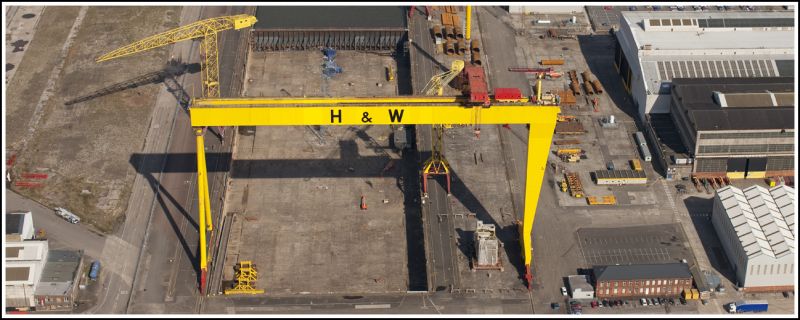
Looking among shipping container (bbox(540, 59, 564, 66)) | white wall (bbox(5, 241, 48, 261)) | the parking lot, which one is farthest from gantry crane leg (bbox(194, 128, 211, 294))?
shipping container (bbox(540, 59, 564, 66))

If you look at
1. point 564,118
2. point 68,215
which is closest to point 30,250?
point 68,215

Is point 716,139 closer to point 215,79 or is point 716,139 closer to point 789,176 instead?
point 789,176

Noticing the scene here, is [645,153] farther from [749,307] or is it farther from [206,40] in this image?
[206,40]

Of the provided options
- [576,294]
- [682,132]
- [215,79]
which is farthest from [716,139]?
[215,79]

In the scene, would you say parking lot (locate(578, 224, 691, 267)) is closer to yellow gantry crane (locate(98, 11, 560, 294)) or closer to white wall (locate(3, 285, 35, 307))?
yellow gantry crane (locate(98, 11, 560, 294))

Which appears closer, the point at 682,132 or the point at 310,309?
the point at 310,309

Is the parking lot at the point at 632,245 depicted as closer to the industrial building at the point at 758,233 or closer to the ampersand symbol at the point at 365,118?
the industrial building at the point at 758,233

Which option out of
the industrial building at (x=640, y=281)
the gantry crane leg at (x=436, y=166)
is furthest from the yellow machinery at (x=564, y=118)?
the industrial building at (x=640, y=281)
